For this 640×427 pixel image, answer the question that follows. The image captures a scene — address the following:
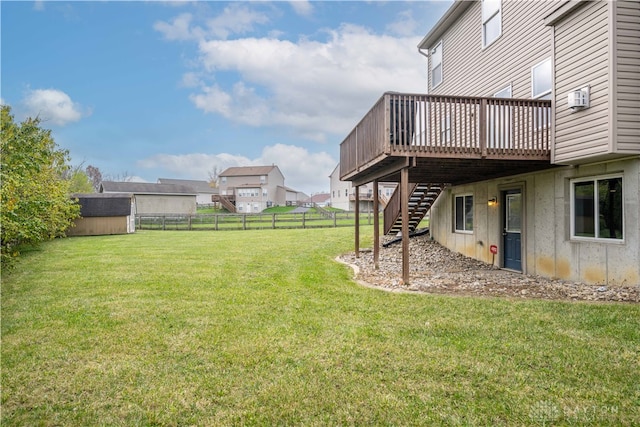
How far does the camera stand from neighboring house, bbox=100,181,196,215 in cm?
3841

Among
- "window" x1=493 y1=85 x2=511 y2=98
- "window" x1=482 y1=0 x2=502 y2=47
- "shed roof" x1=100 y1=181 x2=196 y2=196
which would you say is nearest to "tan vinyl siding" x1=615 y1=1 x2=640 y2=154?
"window" x1=493 y1=85 x2=511 y2=98

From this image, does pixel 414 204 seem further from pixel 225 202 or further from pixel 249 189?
pixel 249 189

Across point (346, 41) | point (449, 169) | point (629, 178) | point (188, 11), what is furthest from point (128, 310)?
point (346, 41)

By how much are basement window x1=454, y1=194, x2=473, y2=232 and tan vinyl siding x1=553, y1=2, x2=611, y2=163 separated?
4325mm

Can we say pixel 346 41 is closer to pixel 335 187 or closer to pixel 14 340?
pixel 14 340

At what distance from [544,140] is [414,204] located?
260 inches

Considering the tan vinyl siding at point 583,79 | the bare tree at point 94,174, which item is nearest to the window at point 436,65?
the tan vinyl siding at point 583,79

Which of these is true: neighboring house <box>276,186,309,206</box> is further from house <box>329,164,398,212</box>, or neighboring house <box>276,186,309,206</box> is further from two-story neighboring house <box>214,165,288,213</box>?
house <box>329,164,398,212</box>

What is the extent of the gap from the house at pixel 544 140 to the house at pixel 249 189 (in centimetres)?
4140

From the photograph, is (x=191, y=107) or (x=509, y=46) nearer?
(x=509, y=46)

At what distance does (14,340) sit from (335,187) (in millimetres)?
45978

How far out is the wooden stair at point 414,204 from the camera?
1295cm

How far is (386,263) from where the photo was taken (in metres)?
10.3

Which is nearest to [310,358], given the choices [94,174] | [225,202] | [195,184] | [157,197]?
[157,197]
